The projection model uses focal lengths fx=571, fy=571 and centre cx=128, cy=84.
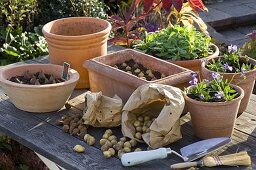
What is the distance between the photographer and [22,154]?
10.9ft

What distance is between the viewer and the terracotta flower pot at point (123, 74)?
2219 millimetres

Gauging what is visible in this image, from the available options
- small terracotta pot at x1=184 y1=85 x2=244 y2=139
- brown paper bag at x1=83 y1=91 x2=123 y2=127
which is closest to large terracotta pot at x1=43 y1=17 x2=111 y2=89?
brown paper bag at x1=83 y1=91 x2=123 y2=127

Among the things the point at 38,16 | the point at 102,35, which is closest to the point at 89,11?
the point at 38,16

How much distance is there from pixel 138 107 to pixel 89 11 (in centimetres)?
250

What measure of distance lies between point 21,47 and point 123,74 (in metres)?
1.94

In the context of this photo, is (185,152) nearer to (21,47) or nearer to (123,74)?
(123,74)

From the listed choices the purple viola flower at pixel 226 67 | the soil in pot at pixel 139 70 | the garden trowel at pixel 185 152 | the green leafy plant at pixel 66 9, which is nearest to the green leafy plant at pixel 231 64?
the purple viola flower at pixel 226 67

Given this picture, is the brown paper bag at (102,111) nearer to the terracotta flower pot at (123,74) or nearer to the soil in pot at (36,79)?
the terracotta flower pot at (123,74)

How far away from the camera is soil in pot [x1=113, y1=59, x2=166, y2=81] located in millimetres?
2336

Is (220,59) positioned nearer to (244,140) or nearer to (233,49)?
(233,49)

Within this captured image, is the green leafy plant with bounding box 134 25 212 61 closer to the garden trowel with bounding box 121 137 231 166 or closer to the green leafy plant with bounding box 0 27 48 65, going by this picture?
the garden trowel with bounding box 121 137 231 166

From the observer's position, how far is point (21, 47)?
13.2 ft

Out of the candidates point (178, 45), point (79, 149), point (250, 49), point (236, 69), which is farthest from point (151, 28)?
point (79, 149)

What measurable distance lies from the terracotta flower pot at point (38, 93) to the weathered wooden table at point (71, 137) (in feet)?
0.11
